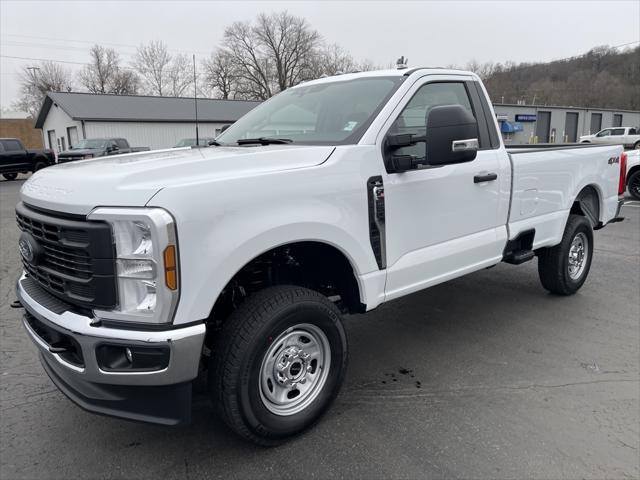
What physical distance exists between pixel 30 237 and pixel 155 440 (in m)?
1.33

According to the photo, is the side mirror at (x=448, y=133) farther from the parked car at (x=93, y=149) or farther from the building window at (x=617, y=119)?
the building window at (x=617, y=119)

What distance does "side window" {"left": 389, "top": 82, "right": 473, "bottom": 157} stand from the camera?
336 cm

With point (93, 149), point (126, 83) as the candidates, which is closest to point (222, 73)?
point (126, 83)

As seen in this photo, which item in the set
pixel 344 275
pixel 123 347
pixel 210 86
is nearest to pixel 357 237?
pixel 344 275

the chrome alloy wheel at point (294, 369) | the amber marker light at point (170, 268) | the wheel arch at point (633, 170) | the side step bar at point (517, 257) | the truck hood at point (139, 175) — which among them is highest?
the truck hood at point (139, 175)

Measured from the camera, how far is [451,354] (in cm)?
401

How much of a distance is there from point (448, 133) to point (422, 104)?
0.73 metres

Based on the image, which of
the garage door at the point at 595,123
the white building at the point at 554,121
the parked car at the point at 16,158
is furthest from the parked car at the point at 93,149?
the garage door at the point at 595,123

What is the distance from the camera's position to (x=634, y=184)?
12695 mm

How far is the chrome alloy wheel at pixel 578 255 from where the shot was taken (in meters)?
5.27

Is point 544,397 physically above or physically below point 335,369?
below

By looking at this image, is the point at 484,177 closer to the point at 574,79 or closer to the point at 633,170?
the point at 633,170

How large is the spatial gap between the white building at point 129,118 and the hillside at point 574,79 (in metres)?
25.9

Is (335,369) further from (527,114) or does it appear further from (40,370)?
(527,114)
